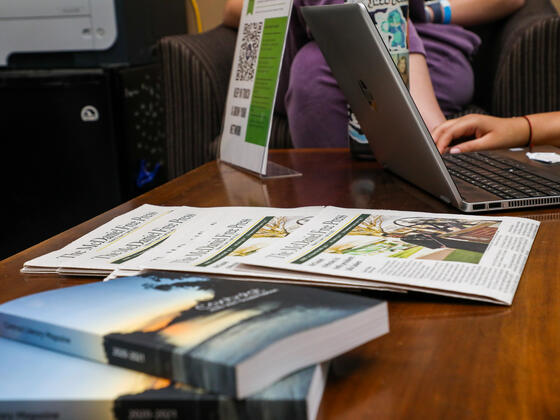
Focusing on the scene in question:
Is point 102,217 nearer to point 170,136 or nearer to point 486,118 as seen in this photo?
point 486,118

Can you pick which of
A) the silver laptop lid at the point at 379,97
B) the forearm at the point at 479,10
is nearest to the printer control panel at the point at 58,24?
the forearm at the point at 479,10

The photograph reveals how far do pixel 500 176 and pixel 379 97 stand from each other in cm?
17

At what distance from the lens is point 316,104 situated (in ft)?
4.40

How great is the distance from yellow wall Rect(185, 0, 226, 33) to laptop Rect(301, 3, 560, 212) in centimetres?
168

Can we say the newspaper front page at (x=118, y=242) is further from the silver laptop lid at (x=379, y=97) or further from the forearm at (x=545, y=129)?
the forearm at (x=545, y=129)

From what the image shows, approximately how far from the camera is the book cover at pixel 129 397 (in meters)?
0.29

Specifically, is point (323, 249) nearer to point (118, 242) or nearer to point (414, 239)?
point (414, 239)

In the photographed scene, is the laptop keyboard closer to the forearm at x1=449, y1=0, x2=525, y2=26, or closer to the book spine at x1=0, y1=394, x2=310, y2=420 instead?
the book spine at x1=0, y1=394, x2=310, y2=420

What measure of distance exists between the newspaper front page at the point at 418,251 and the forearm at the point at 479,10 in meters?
1.30

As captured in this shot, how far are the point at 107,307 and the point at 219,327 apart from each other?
0.27 feet

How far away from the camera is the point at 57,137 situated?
1979mm

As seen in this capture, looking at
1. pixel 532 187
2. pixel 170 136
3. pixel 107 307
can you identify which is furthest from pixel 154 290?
pixel 170 136

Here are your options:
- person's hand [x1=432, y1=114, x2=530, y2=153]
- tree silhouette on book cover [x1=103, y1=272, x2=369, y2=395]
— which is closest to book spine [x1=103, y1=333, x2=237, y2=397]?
tree silhouette on book cover [x1=103, y1=272, x2=369, y2=395]

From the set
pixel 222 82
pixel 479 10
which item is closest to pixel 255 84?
pixel 222 82
